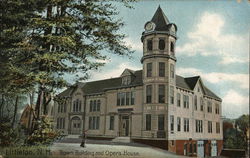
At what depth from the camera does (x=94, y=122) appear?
5180 mm

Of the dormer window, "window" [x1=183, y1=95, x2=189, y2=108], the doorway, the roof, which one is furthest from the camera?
"window" [x1=183, y1=95, x2=189, y2=108]

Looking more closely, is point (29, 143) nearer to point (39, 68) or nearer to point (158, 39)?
point (39, 68)

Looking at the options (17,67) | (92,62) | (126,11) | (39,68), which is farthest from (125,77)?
(17,67)

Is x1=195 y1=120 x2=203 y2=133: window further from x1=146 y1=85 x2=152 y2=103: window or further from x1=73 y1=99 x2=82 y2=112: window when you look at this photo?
x1=73 y1=99 x2=82 y2=112: window

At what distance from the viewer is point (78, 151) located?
461 centimetres

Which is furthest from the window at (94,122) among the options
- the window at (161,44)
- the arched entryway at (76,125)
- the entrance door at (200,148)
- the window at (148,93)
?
the entrance door at (200,148)

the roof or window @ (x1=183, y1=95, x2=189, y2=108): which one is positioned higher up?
the roof

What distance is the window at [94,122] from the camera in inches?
202

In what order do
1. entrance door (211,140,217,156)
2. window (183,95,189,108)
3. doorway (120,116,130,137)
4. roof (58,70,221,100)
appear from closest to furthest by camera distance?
roof (58,70,221,100) → doorway (120,116,130,137) → window (183,95,189,108) → entrance door (211,140,217,156)

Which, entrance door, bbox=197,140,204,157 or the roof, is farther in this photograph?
entrance door, bbox=197,140,204,157

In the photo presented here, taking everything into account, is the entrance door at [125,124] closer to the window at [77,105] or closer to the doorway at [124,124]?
the doorway at [124,124]

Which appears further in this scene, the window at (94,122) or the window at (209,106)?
the window at (209,106)

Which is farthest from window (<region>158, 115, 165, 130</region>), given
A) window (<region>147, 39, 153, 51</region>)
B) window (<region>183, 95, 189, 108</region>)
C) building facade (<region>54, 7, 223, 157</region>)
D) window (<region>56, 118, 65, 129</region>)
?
window (<region>56, 118, 65, 129</region>)

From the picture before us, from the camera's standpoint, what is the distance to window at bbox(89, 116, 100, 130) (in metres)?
5.13
